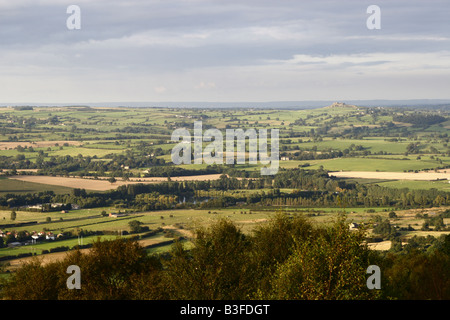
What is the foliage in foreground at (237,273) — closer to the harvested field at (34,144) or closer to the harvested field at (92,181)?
the harvested field at (92,181)

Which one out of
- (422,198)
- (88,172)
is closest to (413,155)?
(422,198)

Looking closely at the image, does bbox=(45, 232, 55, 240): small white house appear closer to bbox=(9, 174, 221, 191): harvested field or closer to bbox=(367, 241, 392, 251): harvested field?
bbox=(367, 241, 392, 251): harvested field

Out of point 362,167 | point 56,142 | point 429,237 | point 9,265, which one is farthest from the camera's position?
point 56,142

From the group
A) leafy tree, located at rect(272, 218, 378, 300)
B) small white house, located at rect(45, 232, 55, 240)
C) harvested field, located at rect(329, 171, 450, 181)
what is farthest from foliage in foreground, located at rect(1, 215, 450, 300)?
harvested field, located at rect(329, 171, 450, 181)

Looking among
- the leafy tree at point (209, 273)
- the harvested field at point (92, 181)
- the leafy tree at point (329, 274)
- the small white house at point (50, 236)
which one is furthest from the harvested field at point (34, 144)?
the leafy tree at point (329, 274)
